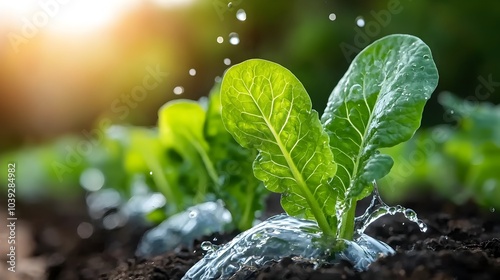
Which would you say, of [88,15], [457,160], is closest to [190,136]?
[457,160]

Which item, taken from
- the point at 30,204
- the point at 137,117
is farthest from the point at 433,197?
the point at 137,117

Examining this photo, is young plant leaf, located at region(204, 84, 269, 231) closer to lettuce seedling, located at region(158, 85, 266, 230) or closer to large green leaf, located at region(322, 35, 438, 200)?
lettuce seedling, located at region(158, 85, 266, 230)

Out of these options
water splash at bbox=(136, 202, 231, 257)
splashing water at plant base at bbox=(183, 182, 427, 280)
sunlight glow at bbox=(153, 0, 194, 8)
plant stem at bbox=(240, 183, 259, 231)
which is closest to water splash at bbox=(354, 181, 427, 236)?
splashing water at plant base at bbox=(183, 182, 427, 280)

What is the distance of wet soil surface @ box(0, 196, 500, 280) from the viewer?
96 centimetres

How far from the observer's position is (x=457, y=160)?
2.99m

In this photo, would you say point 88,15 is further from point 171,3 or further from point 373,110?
point 373,110

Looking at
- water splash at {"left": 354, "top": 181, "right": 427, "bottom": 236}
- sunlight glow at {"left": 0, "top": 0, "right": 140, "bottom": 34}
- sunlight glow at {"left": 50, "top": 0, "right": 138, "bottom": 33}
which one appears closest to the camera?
water splash at {"left": 354, "top": 181, "right": 427, "bottom": 236}

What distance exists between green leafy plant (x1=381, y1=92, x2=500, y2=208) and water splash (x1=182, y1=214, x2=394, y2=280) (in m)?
1.21

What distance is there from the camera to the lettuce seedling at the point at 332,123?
1.20 metres

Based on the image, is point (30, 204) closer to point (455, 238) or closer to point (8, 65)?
point (8, 65)

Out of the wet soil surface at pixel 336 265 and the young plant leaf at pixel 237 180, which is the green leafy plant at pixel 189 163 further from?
the wet soil surface at pixel 336 265

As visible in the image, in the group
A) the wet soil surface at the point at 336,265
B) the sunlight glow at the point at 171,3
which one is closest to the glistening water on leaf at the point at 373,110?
the wet soil surface at the point at 336,265

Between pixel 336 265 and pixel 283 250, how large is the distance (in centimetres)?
16

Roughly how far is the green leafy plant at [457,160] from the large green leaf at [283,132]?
46.6 inches
